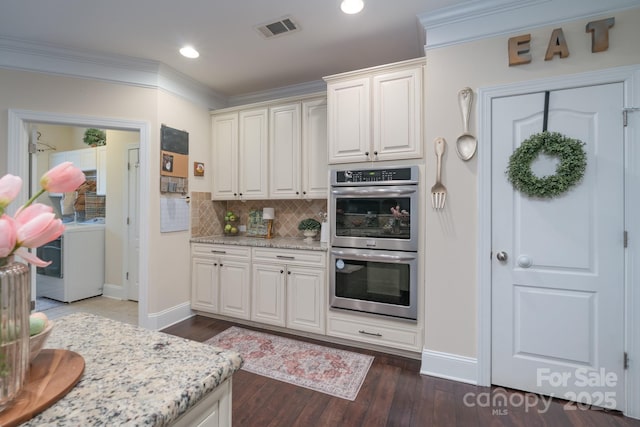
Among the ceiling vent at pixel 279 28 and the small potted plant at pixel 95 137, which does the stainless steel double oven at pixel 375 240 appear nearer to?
the ceiling vent at pixel 279 28

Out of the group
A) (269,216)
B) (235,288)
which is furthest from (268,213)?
(235,288)

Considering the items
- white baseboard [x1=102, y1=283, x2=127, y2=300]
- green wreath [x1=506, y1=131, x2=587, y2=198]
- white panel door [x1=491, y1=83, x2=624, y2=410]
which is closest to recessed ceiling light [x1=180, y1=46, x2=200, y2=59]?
white panel door [x1=491, y1=83, x2=624, y2=410]

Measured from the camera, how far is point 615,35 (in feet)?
6.02

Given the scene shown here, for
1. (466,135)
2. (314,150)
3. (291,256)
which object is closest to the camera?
(466,135)

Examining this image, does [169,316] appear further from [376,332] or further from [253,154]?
[376,332]

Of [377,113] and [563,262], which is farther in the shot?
[377,113]

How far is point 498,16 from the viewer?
6.76ft

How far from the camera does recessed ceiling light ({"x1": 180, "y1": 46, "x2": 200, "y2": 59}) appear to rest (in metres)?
2.70

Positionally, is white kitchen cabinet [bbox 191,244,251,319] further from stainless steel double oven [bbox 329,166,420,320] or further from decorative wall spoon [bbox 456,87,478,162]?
decorative wall spoon [bbox 456,87,478,162]

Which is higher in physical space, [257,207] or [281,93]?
[281,93]

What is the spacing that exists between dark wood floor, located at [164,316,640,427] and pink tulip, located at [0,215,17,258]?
173 cm

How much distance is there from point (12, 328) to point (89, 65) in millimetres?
3195

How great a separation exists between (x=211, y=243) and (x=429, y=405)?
100.0 inches

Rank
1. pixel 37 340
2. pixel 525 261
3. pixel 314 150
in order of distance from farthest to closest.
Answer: pixel 314 150, pixel 525 261, pixel 37 340
